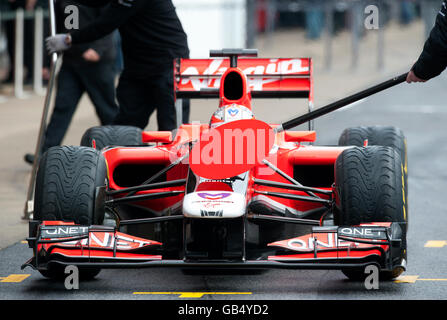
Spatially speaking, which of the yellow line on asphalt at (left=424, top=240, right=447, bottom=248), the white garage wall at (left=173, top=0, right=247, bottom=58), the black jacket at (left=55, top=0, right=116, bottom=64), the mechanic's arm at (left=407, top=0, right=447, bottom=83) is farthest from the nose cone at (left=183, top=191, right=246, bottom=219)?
the white garage wall at (left=173, top=0, right=247, bottom=58)

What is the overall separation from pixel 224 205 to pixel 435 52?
1720 millimetres

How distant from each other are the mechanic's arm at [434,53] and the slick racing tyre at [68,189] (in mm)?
2071

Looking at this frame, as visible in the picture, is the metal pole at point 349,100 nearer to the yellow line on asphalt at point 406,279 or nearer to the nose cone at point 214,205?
the nose cone at point 214,205

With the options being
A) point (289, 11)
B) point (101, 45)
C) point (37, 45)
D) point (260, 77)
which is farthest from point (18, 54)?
point (260, 77)

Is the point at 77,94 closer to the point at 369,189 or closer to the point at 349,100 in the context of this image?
the point at 349,100

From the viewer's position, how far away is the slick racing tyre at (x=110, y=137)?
771cm

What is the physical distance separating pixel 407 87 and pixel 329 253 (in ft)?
46.8

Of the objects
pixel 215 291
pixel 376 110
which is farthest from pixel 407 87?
pixel 215 291

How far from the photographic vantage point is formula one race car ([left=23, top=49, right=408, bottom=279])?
5.75 meters

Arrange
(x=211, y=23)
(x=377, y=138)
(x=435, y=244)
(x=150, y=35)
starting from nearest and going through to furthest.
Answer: (x=435, y=244), (x=377, y=138), (x=150, y=35), (x=211, y=23)

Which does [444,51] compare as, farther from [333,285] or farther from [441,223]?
[441,223]

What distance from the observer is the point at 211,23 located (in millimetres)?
21438

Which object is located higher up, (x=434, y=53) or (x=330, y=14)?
(x=330, y=14)

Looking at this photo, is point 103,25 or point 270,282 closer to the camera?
point 270,282
